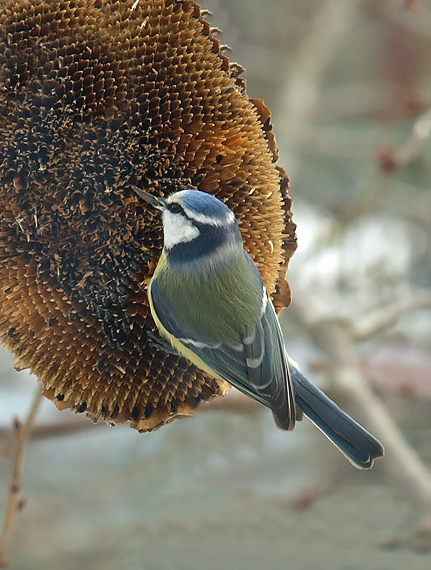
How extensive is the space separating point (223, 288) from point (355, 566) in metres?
3.20

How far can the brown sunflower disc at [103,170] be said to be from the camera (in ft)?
4.04

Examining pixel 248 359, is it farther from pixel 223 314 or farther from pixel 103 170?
pixel 103 170

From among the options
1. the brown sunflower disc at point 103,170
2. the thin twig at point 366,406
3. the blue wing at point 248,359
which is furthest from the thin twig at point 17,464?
the thin twig at point 366,406

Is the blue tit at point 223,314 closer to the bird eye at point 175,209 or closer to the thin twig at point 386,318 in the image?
the bird eye at point 175,209

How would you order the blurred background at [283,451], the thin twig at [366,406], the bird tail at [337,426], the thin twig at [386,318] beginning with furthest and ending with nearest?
1. the blurred background at [283,451]
2. the thin twig at [366,406]
3. the thin twig at [386,318]
4. the bird tail at [337,426]

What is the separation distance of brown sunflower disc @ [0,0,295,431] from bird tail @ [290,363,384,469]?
0.28 meters

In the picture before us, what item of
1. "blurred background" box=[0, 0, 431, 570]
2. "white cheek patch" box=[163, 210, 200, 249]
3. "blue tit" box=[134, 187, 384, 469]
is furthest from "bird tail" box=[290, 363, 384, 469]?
"blurred background" box=[0, 0, 431, 570]

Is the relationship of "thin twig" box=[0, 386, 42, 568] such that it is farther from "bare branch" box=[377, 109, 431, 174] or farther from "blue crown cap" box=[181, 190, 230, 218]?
"bare branch" box=[377, 109, 431, 174]

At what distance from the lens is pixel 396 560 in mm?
3912

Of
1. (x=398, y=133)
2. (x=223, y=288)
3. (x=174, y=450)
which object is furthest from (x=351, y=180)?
(x=223, y=288)

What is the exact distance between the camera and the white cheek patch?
1203mm

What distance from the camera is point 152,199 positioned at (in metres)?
1.20

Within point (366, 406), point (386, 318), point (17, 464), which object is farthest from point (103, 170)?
point (366, 406)

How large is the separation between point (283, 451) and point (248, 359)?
364 cm
